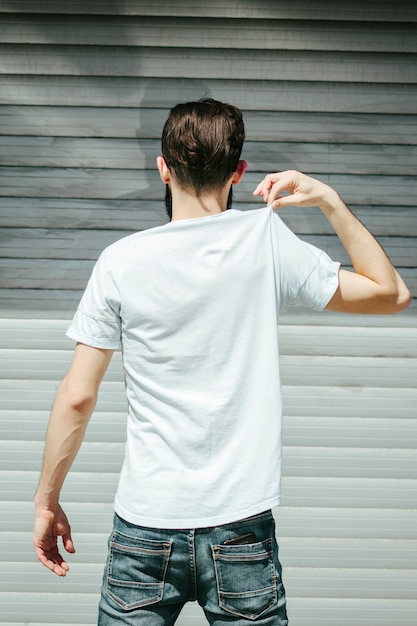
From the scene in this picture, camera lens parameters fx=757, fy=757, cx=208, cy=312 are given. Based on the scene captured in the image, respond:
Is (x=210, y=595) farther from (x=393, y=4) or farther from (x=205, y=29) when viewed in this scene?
(x=393, y=4)

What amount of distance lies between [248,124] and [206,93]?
10.2 inches

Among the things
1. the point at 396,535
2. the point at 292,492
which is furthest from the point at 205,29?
the point at 396,535

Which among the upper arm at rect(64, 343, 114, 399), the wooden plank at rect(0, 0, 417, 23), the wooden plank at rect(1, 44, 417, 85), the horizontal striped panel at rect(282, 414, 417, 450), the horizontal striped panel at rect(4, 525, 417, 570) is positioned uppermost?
the wooden plank at rect(0, 0, 417, 23)

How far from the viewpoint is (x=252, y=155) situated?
381 centimetres

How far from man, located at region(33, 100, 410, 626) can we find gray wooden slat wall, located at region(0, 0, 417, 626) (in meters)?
1.99

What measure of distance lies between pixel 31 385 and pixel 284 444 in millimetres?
1287

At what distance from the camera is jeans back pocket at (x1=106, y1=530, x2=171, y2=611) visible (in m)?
1.72

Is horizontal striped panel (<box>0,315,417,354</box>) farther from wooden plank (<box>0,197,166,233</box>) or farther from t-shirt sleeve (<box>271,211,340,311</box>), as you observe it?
t-shirt sleeve (<box>271,211,340,311</box>)

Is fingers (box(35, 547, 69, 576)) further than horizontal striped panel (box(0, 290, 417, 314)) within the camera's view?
No

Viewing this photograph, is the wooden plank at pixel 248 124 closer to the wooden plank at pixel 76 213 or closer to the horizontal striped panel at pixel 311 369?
the wooden plank at pixel 76 213

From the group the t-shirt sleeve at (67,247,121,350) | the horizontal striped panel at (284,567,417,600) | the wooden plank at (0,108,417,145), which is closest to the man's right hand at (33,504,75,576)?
the t-shirt sleeve at (67,247,121,350)

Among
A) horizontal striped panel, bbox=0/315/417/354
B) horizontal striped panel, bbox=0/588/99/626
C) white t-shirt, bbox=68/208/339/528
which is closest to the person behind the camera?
white t-shirt, bbox=68/208/339/528

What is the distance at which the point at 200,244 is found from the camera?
173 centimetres

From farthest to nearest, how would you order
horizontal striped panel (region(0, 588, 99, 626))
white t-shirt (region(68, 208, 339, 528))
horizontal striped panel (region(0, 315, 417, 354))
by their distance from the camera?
horizontal striped panel (region(0, 315, 417, 354))
horizontal striped panel (region(0, 588, 99, 626))
white t-shirt (region(68, 208, 339, 528))
